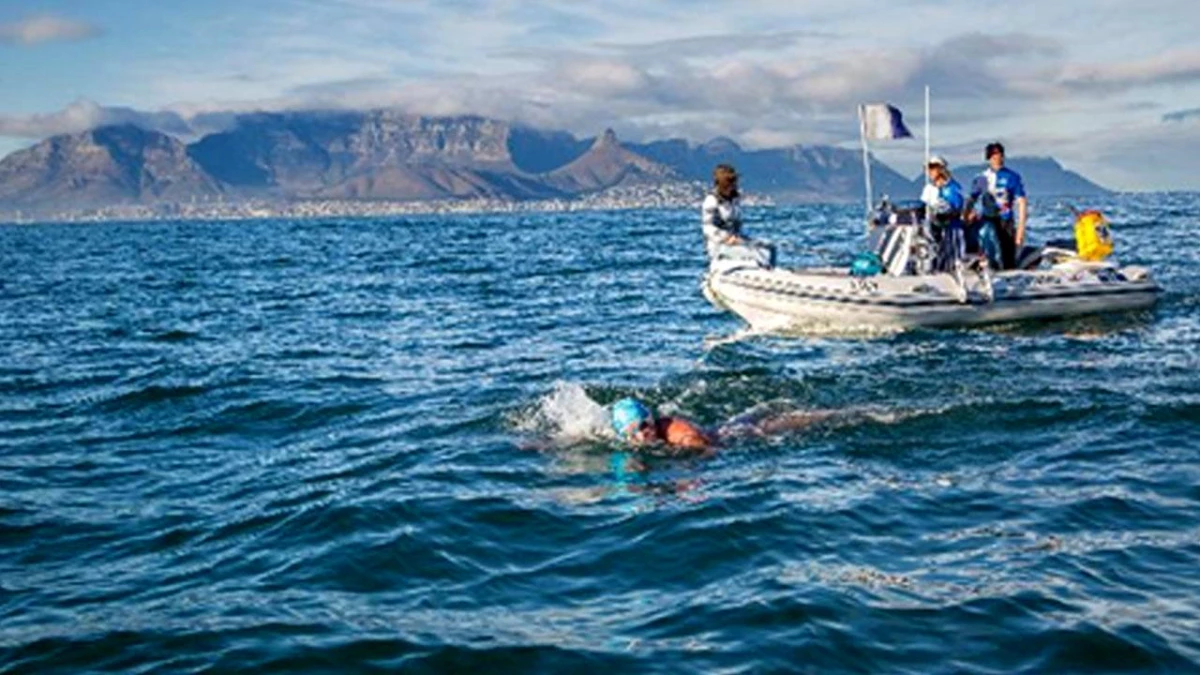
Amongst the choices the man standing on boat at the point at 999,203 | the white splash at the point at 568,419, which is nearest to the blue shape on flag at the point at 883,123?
the man standing on boat at the point at 999,203

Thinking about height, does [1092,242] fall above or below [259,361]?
above

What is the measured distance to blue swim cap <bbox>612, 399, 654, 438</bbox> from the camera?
1064 centimetres

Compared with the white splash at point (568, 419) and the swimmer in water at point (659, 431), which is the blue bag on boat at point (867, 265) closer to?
the white splash at point (568, 419)

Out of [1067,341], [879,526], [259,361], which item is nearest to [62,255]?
[259,361]

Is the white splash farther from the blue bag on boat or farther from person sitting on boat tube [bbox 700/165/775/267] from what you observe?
the blue bag on boat

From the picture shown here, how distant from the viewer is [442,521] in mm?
8797

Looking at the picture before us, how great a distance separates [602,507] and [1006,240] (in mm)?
12862

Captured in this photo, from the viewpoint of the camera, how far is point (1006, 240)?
63.9 feet

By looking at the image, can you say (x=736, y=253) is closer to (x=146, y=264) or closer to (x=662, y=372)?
(x=662, y=372)

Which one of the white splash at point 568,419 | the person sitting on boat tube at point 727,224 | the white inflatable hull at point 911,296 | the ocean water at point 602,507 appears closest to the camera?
the ocean water at point 602,507

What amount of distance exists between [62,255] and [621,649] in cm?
6153

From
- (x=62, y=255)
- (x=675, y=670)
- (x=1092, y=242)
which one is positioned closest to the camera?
(x=675, y=670)

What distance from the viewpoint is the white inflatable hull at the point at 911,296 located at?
18.2m

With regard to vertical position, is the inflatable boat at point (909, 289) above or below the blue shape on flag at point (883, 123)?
below
